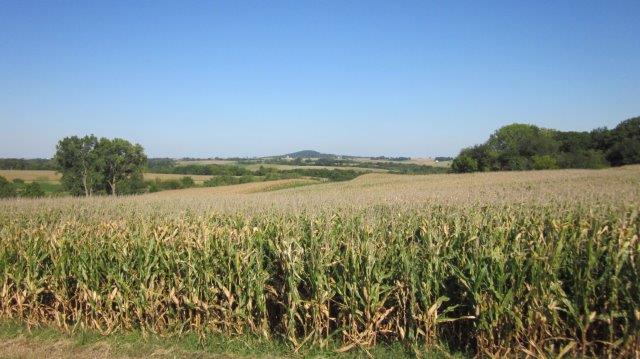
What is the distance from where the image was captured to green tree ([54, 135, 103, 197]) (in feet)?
176

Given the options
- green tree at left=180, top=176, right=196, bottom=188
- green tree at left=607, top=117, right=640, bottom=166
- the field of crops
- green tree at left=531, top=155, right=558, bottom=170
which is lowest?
green tree at left=180, top=176, right=196, bottom=188

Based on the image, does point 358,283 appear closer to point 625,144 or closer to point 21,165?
point 625,144

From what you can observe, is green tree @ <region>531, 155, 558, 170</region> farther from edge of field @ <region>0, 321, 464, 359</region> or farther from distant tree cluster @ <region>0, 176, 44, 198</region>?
distant tree cluster @ <region>0, 176, 44, 198</region>

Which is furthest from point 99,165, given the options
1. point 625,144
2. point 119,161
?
point 625,144

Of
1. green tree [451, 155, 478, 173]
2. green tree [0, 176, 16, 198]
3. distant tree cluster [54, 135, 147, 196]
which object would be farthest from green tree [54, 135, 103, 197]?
green tree [451, 155, 478, 173]

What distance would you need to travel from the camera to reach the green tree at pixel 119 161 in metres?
56.0

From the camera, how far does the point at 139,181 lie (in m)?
58.7

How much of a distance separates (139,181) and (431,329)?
195 ft

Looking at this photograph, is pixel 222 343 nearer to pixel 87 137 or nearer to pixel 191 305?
pixel 191 305

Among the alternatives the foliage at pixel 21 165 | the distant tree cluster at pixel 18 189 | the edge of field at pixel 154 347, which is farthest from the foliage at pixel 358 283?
the foliage at pixel 21 165

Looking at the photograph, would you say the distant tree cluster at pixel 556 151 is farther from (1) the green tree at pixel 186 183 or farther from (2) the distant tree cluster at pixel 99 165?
(2) the distant tree cluster at pixel 99 165

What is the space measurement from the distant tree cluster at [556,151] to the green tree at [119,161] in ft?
187

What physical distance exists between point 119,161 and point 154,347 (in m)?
56.6

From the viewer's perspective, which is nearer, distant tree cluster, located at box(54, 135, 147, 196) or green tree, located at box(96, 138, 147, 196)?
distant tree cluster, located at box(54, 135, 147, 196)
